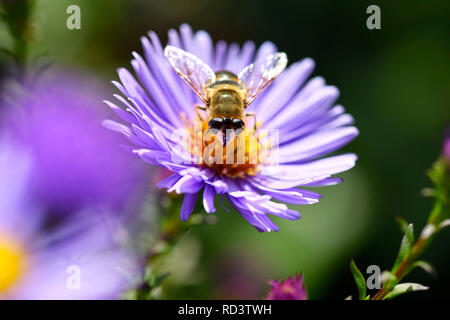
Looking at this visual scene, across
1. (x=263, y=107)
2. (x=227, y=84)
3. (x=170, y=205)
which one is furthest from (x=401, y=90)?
(x=170, y=205)

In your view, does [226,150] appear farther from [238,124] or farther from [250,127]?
[250,127]

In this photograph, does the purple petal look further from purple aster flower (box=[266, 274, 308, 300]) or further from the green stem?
the green stem

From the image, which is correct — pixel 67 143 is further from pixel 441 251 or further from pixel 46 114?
pixel 441 251

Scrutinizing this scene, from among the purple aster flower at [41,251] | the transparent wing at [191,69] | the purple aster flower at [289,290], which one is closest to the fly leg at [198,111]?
the transparent wing at [191,69]

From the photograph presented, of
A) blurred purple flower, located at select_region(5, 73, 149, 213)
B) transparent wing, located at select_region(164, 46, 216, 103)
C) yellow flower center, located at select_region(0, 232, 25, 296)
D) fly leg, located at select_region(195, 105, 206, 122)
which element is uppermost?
transparent wing, located at select_region(164, 46, 216, 103)

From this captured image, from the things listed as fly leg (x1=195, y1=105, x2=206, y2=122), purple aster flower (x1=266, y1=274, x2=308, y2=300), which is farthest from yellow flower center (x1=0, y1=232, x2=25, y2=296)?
fly leg (x1=195, y1=105, x2=206, y2=122)

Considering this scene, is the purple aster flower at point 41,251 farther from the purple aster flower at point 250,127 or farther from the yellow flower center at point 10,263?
the purple aster flower at point 250,127
